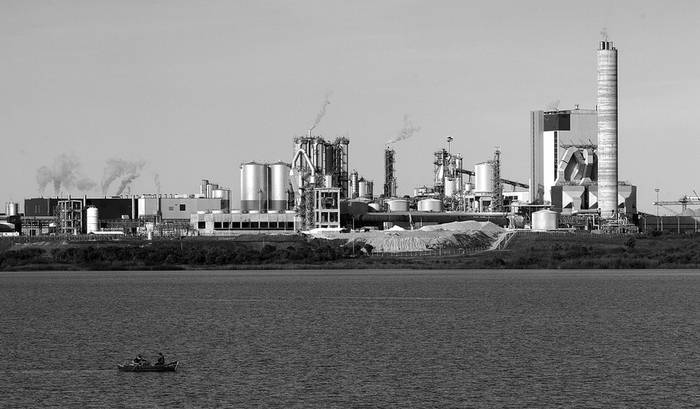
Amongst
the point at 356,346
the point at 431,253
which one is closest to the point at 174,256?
the point at 431,253

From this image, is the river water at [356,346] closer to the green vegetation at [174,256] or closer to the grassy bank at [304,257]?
the grassy bank at [304,257]

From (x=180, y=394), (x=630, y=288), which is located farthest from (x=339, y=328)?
(x=630, y=288)

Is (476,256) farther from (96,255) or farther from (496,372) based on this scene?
(496,372)

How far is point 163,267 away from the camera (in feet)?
574

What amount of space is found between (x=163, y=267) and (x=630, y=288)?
67.5 m

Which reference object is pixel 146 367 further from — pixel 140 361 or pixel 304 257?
pixel 304 257

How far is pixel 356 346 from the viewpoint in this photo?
75.7m

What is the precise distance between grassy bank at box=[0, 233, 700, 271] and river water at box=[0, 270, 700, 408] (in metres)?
41.1

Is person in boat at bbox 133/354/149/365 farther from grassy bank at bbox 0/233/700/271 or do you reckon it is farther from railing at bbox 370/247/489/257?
railing at bbox 370/247/489/257

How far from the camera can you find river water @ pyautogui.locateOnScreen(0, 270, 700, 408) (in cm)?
Answer: 5784

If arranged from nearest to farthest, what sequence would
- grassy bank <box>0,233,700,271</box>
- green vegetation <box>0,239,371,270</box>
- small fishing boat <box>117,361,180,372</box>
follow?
small fishing boat <box>117,361,180,372</box> → grassy bank <box>0,233,700,271</box> → green vegetation <box>0,239,371,270</box>

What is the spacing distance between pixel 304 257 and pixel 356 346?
10454 cm

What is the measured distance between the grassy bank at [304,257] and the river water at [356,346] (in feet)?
135

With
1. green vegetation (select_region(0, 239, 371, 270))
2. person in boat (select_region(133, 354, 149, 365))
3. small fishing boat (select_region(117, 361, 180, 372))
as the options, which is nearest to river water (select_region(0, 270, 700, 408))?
small fishing boat (select_region(117, 361, 180, 372))
